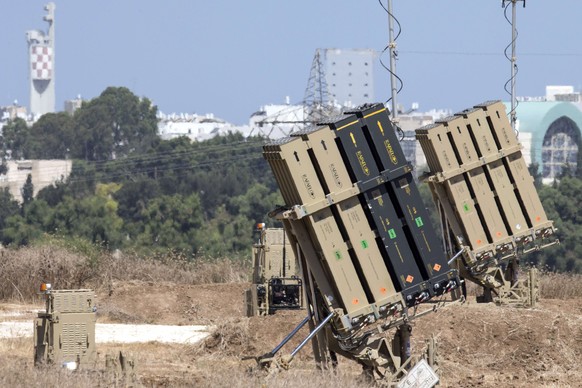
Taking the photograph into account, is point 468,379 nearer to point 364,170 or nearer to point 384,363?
point 384,363

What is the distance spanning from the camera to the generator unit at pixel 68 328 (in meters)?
20.0

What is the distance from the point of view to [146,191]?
319 feet

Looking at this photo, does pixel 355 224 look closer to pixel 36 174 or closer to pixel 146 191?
→ pixel 146 191

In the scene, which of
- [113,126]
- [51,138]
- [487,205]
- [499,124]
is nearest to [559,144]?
[113,126]

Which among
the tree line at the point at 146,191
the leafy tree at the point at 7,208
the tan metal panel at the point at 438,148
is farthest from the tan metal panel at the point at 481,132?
the leafy tree at the point at 7,208

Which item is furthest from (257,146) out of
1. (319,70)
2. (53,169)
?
(319,70)

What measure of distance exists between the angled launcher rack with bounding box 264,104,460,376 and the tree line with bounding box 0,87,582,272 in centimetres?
3267

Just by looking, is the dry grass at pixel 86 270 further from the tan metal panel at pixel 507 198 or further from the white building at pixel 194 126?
the white building at pixel 194 126

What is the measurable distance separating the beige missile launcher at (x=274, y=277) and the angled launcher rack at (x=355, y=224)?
31.6 feet

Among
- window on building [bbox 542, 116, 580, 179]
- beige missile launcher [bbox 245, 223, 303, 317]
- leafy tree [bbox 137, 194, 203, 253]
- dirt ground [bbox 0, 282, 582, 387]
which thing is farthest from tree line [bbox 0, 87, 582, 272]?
window on building [bbox 542, 116, 580, 179]

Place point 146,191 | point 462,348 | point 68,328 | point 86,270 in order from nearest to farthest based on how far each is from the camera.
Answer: point 68,328 → point 462,348 → point 86,270 → point 146,191

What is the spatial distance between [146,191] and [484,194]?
72262 mm

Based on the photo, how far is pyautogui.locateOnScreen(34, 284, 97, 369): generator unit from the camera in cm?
1995

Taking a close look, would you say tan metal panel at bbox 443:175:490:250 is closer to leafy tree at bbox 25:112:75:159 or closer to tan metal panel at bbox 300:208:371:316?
tan metal panel at bbox 300:208:371:316
